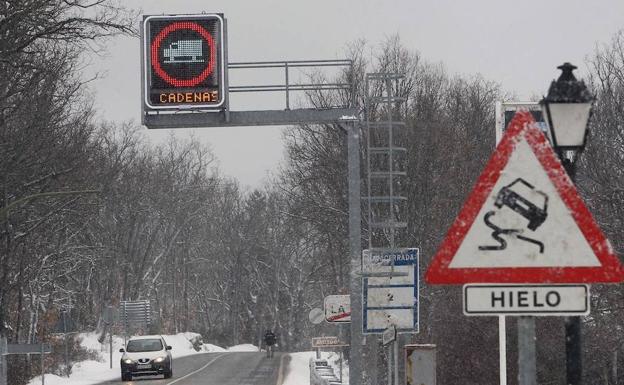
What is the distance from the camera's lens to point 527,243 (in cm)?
577

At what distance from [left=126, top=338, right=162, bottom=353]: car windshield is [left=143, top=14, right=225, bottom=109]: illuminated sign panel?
27295 millimetres

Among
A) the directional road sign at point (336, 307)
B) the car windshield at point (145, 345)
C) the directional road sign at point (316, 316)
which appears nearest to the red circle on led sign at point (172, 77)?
the directional road sign at point (336, 307)

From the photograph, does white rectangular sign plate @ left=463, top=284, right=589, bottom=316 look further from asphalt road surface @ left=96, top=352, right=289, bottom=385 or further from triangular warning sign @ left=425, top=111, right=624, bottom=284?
asphalt road surface @ left=96, top=352, right=289, bottom=385

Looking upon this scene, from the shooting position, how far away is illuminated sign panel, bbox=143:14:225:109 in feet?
57.3

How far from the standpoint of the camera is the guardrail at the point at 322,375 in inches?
962

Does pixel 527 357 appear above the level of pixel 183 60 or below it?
below

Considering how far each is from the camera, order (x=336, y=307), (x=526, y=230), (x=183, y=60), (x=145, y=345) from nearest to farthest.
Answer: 1. (x=526, y=230)
2. (x=183, y=60)
3. (x=336, y=307)
4. (x=145, y=345)

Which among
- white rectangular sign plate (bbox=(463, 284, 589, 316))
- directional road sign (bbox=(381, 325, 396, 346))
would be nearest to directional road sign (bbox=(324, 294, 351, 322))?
directional road sign (bbox=(381, 325, 396, 346))

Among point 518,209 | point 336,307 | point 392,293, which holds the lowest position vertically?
point 336,307

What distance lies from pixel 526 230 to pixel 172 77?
40.1ft

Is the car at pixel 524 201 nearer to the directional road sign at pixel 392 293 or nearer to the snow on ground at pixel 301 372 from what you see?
the directional road sign at pixel 392 293

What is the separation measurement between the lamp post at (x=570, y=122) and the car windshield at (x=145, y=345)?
38.5 m

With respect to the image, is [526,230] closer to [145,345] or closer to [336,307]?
[336,307]

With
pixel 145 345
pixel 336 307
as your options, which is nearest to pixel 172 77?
pixel 336 307
